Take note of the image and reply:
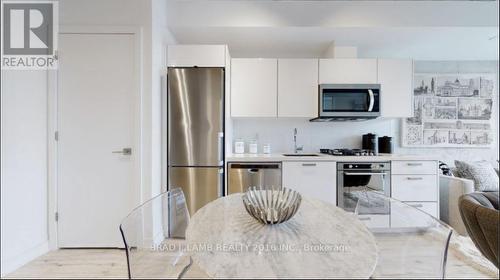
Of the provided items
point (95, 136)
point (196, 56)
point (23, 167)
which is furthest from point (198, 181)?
point (23, 167)

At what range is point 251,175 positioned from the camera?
2.94 meters

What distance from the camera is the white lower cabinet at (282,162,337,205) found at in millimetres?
2963

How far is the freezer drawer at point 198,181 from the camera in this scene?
2.80 m

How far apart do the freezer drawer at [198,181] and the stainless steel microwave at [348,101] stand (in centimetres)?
143

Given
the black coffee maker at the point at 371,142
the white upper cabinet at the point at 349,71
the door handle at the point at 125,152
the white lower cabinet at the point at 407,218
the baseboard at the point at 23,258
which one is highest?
the white upper cabinet at the point at 349,71

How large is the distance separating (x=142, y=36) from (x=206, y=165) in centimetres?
137

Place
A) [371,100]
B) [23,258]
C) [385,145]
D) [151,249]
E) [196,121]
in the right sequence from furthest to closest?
[385,145] → [371,100] → [196,121] → [23,258] → [151,249]

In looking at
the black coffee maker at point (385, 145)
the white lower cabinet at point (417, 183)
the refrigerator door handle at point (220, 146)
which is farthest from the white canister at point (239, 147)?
the black coffee maker at point (385, 145)

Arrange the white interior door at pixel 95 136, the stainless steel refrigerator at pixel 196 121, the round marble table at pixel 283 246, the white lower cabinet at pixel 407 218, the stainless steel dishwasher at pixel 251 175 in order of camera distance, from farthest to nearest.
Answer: the stainless steel dishwasher at pixel 251 175 < the stainless steel refrigerator at pixel 196 121 < the white interior door at pixel 95 136 < the white lower cabinet at pixel 407 218 < the round marble table at pixel 283 246

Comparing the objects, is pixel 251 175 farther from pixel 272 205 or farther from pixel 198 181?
pixel 272 205

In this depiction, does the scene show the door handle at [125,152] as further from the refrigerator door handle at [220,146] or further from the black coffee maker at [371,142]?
the black coffee maker at [371,142]

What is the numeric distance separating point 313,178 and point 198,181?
48.0 inches

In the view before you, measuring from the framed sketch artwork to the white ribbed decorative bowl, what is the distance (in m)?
3.36

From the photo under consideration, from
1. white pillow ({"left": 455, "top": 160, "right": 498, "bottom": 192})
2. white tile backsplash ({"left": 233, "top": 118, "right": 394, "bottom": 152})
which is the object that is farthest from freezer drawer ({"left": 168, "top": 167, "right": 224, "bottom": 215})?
white pillow ({"left": 455, "top": 160, "right": 498, "bottom": 192})
